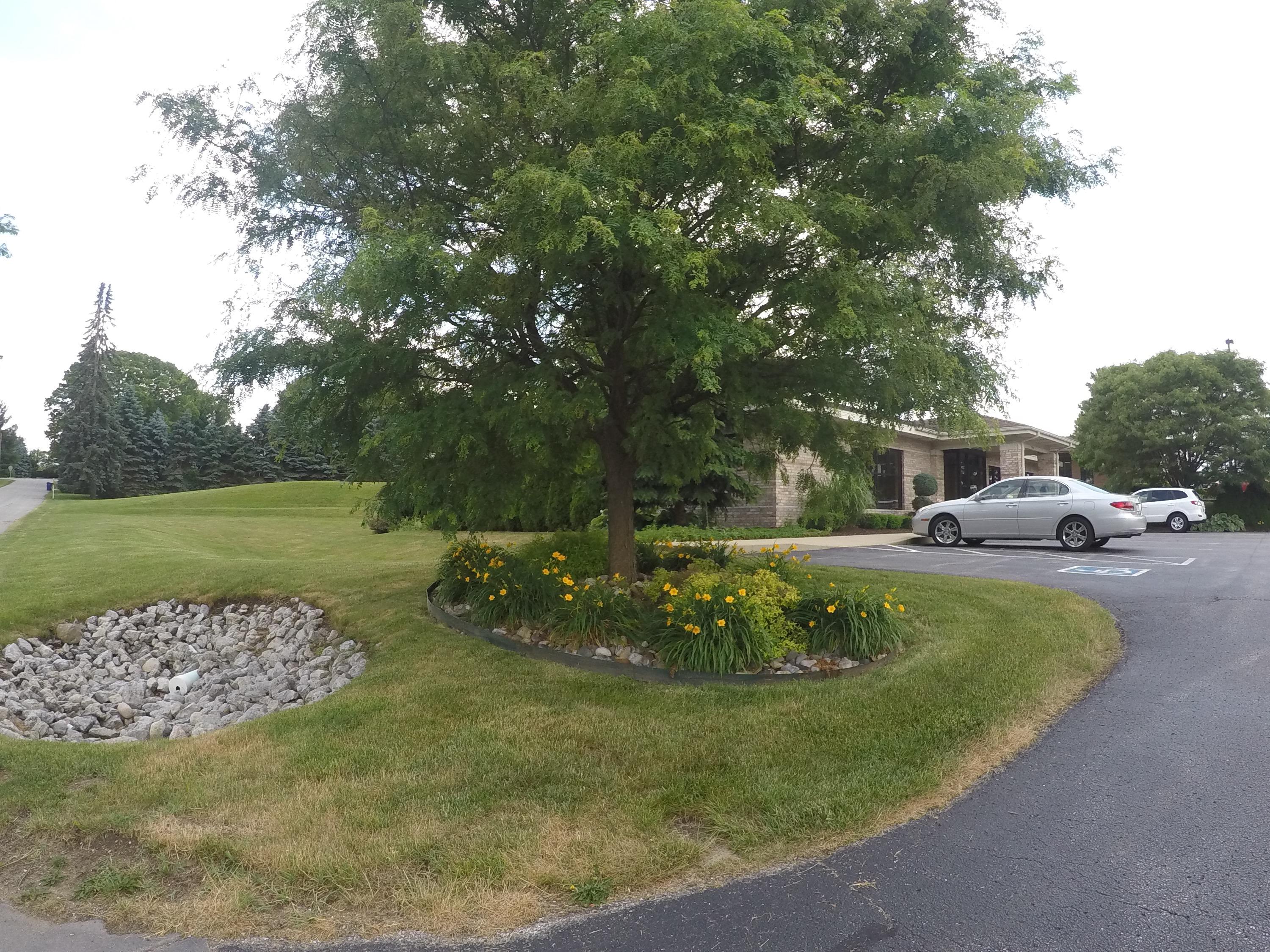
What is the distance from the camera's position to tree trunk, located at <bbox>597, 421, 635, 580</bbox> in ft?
26.7

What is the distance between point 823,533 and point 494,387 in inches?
589

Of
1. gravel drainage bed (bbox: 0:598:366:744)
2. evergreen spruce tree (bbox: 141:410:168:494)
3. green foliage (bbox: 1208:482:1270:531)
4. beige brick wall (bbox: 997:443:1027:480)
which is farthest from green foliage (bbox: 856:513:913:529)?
evergreen spruce tree (bbox: 141:410:168:494)

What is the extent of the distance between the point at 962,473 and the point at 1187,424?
9.66 metres

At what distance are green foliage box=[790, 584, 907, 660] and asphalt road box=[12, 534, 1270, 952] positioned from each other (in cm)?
147

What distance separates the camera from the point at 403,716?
17.9 feet

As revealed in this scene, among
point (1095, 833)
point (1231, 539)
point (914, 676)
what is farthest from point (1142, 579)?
point (1231, 539)

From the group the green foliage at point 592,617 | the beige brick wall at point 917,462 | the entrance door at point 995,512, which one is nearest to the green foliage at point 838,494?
the green foliage at point 592,617

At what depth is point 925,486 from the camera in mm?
25984

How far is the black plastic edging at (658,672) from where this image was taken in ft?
19.4

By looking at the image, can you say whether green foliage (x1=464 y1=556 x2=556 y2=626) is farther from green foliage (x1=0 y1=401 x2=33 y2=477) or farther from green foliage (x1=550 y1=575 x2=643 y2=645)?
green foliage (x1=0 y1=401 x2=33 y2=477)

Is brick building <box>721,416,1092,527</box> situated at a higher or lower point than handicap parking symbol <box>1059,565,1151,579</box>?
higher

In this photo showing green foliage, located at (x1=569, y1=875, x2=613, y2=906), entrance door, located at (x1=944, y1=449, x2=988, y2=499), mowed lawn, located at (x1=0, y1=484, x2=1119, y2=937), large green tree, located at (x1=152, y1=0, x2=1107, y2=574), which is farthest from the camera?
entrance door, located at (x1=944, y1=449, x2=988, y2=499)

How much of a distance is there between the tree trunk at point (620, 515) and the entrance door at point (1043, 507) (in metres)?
9.79

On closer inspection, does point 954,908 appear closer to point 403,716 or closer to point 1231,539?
point 403,716
